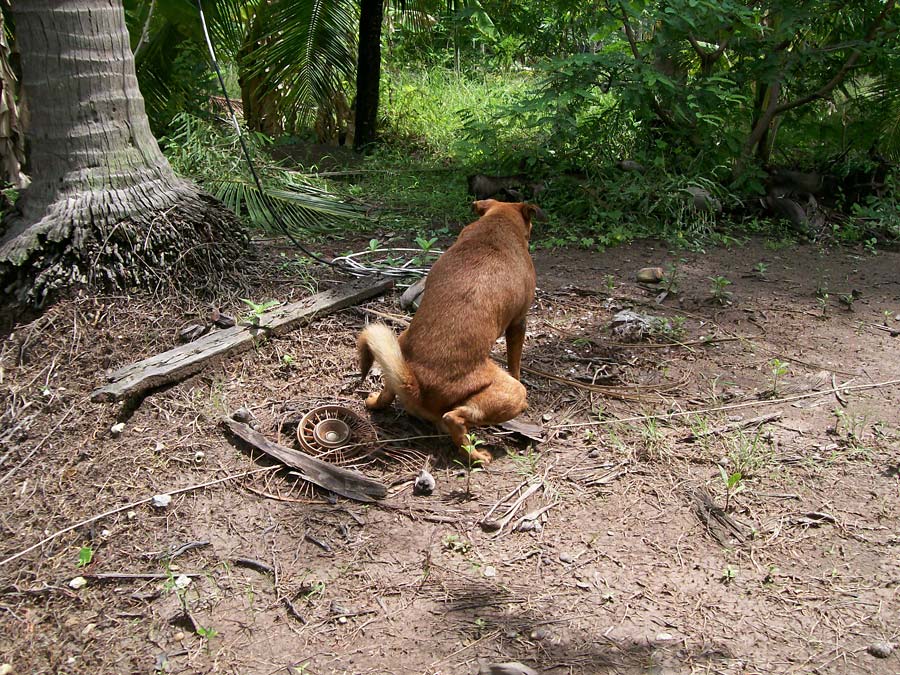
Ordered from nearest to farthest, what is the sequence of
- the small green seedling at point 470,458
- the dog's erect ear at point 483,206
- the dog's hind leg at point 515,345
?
the small green seedling at point 470,458 → the dog's hind leg at point 515,345 → the dog's erect ear at point 483,206

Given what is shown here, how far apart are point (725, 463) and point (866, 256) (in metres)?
4.03

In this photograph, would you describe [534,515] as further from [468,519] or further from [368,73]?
[368,73]

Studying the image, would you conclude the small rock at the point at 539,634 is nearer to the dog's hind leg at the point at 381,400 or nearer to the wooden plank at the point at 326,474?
the wooden plank at the point at 326,474

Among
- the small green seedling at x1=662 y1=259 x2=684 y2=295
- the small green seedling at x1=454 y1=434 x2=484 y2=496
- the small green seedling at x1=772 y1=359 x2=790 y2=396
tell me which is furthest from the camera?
the small green seedling at x1=662 y1=259 x2=684 y2=295

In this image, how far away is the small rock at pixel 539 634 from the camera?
260 cm

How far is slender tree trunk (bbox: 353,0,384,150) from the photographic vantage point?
28.4ft

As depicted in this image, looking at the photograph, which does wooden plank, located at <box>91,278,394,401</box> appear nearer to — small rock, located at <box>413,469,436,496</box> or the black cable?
the black cable

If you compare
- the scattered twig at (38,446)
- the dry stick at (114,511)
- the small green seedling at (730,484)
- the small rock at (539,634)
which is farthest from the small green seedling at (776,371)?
the scattered twig at (38,446)

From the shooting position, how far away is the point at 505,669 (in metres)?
2.43

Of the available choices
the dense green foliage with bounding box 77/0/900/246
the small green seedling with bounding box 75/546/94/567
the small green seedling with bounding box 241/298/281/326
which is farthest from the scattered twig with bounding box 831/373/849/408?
the small green seedling with bounding box 75/546/94/567

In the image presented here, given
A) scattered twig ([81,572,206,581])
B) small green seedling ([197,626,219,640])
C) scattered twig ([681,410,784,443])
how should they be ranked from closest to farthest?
small green seedling ([197,626,219,640]) < scattered twig ([81,572,206,581]) < scattered twig ([681,410,784,443])

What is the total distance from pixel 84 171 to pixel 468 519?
3.02 m

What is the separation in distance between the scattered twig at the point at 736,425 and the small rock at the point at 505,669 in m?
1.74

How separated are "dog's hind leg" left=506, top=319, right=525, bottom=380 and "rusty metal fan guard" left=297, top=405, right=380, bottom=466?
3.12 feet
